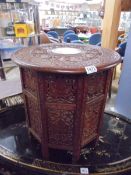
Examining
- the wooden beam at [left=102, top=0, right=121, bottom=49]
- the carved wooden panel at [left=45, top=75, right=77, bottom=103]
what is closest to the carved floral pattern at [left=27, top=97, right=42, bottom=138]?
the carved wooden panel at [left=45, top=75, right=77, bottom=103]

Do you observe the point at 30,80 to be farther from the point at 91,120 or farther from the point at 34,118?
the point at 91,120

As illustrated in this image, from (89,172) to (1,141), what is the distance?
0.79m

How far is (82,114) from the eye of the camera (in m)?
1.16

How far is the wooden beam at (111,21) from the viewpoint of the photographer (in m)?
1.94


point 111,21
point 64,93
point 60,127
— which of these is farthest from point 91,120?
point 111,21

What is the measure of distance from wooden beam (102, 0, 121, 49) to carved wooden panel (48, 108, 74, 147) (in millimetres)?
1230

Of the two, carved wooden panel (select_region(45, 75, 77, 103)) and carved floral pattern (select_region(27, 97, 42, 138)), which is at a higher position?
carved wooden panel (select_region(45, 75, 77, 103))

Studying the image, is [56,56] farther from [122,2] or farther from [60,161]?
[122,2]

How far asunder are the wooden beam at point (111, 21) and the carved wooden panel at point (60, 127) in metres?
1.23

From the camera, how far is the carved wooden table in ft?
3.46

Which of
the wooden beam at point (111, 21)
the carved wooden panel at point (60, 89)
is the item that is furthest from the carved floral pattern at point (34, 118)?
the wooden beam at point (111, 21)

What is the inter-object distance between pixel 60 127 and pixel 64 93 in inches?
12.6

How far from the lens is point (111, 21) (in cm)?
198

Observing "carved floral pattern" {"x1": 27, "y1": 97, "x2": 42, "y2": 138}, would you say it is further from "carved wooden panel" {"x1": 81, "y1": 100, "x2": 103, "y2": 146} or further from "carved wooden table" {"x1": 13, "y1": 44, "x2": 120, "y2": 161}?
"carved wooden panel" {"x1": 81, "y1": 100, "x2": 103, "y2": 146}
